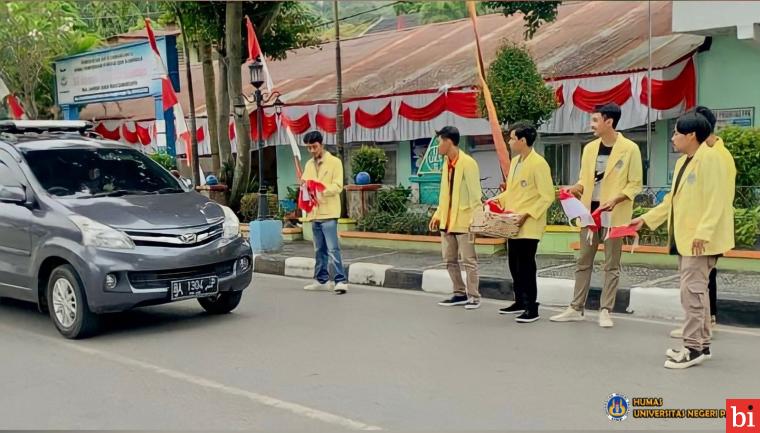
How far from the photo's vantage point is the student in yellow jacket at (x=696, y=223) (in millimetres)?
5367

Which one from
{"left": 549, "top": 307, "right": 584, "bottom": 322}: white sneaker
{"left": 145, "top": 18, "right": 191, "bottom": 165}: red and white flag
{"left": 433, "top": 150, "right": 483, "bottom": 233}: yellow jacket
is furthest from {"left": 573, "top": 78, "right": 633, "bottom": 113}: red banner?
{"left": 145, "top": 18, "right": 191, "bottom": 165}: red and white flag

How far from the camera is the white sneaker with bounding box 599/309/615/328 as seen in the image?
6969mm

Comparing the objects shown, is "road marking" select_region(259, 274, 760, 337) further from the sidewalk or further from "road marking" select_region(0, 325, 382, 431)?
"road marking" select_region(0, 325, 382, 431)

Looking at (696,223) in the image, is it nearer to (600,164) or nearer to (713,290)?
(713,290)

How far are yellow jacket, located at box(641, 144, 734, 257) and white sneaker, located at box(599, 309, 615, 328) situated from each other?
1.55m

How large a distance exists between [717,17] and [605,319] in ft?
20.3

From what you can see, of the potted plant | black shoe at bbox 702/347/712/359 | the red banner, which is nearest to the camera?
black shoe at bbox 702/347/712/359

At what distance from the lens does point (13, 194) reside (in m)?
7.20

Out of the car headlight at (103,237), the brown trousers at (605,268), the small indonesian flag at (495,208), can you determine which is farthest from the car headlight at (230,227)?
the brown trousers at (605,268)

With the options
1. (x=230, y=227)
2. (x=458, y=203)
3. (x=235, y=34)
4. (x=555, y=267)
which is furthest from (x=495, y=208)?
(x=235, y=34)

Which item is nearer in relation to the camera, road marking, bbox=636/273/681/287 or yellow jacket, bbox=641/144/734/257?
yellow jacket, bbox=641/144/734/257

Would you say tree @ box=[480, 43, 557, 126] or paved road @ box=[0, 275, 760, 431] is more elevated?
tree @ box=[480, 43, 557, 126]

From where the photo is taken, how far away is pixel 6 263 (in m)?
7.52

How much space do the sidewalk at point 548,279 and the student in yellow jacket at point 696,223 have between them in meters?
1.68
